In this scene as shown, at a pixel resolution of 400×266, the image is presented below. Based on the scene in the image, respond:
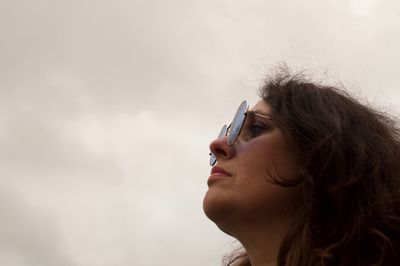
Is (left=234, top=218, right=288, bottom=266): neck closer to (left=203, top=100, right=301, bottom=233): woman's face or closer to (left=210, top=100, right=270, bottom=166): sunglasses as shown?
(left=203, top=100, right=301, bottom=233): woman's face

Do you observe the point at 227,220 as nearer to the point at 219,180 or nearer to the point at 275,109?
the point at 219,180

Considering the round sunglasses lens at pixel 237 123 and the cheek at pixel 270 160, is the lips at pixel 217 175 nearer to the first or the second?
the cheek at pixel 270 160

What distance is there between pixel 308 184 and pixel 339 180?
24 cm

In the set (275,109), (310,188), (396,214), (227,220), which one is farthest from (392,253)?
(275,109)

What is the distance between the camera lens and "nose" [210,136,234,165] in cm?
425

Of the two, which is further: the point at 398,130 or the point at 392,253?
the point at 398,130

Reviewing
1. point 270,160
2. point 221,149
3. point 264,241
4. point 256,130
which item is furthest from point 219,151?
point 264,241

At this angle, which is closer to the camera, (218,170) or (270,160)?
(270,160)

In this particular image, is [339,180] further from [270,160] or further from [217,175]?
[217,175]

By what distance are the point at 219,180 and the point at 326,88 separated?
4.62 ft

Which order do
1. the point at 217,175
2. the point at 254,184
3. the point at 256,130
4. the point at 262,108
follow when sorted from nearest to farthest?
the point at 254,184 → the point at 217,175 → the point at 256,130 → the point at 262,108

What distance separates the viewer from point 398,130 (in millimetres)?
4891

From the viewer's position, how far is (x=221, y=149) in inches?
171

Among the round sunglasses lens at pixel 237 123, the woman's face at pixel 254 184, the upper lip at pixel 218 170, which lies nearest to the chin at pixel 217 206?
the woman's face at pixel 254 184
